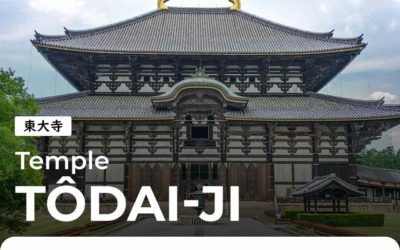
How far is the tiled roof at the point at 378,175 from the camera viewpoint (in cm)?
4383

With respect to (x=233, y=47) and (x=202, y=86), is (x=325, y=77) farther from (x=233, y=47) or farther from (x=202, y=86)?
(x=202, y=86)

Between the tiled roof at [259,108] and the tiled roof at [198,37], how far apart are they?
143 inches

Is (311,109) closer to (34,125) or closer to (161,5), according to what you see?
(161,5)

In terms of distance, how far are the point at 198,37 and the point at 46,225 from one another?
22.0 meters

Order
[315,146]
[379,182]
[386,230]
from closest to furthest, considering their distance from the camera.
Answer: [386,230]
[315,146]
[379,182]

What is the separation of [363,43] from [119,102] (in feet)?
60.3

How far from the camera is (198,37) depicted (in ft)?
133

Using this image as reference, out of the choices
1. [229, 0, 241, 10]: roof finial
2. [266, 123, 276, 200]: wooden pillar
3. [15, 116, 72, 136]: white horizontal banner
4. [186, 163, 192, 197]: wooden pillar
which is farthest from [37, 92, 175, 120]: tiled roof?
[229, 0, 241, 10]: roof finial

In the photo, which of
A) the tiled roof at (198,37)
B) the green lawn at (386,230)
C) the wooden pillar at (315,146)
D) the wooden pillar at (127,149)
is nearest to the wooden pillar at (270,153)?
the wooden pillar at (315,146)

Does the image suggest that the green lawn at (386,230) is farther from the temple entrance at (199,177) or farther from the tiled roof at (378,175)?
the tiled roof at (378,175)

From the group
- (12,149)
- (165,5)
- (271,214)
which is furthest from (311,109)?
(12,149)

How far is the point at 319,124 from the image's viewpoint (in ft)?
112

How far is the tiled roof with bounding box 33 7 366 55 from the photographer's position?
36719mm

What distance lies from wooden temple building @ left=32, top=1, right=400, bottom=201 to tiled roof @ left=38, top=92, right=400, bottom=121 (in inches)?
2.9
